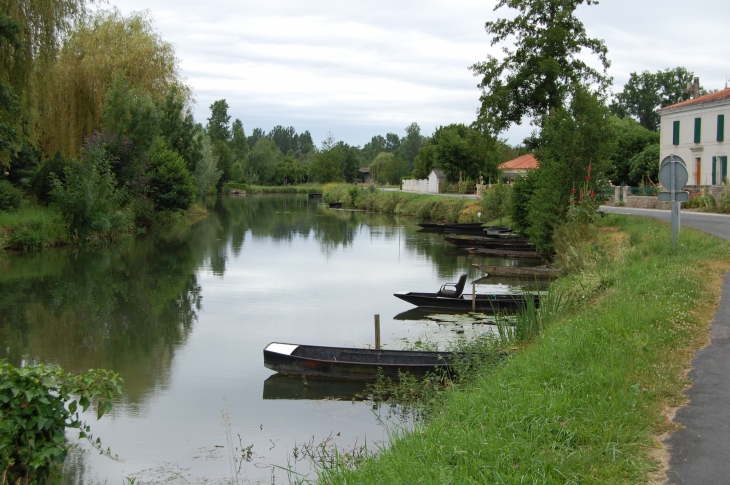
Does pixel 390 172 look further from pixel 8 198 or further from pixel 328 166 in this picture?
pixel 8 198

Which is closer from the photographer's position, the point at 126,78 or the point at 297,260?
the point at 297,260

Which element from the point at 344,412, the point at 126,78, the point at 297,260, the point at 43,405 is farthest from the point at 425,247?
the point at 43,405

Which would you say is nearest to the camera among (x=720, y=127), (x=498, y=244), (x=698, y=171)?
(x=498, y=244)

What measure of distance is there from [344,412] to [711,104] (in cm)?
3864

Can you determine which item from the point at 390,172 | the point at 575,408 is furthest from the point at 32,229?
the point at 390,172

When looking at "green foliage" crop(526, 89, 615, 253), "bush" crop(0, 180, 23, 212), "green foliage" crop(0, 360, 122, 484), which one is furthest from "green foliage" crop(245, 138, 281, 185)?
"green foliage" crop(0, 360, 122, 484)

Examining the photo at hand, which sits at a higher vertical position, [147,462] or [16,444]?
[16,444]

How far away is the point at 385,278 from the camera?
2531cm

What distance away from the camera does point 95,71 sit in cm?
3819

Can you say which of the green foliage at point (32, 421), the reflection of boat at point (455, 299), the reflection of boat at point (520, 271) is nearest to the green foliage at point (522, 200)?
the reflection of boat at point (520, 271)

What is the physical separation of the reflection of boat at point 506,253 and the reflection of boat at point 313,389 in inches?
743

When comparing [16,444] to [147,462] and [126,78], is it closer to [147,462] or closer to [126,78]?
[147,462]

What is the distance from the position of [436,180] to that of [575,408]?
2751 inches

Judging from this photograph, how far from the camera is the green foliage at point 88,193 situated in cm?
3125
